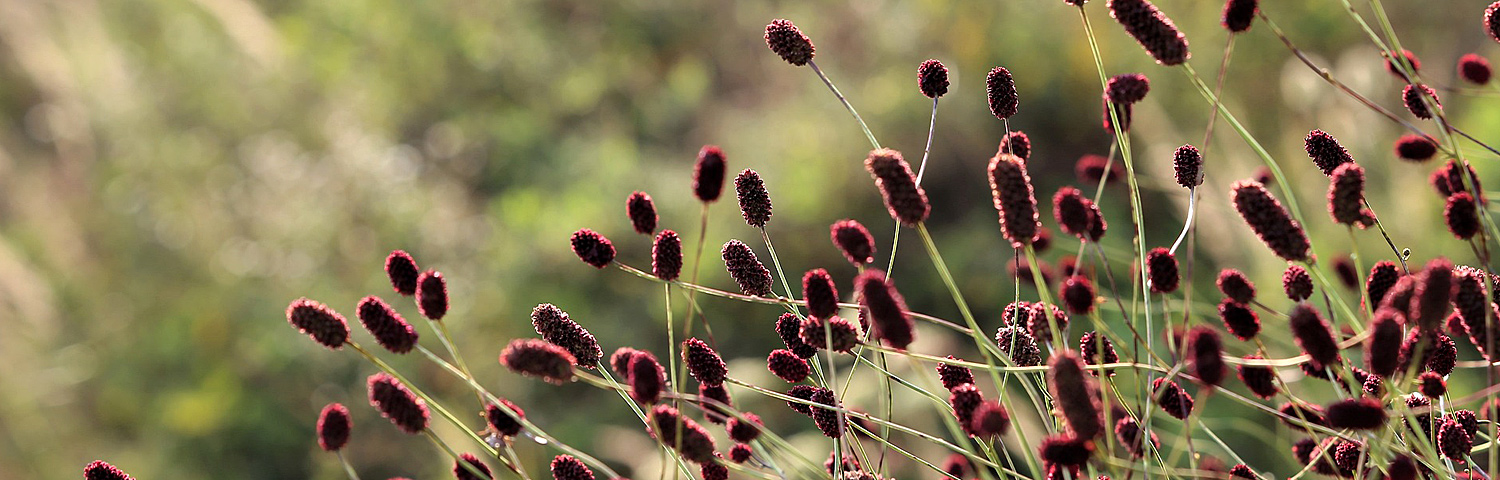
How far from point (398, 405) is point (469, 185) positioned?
2.71m

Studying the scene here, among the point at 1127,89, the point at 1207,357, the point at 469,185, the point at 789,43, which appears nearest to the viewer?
the point at 1207,357

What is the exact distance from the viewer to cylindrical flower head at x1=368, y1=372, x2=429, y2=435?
47 cm

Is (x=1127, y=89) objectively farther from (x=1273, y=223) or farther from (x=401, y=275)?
(x=401, y=275)

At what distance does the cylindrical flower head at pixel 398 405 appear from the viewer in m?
0.47

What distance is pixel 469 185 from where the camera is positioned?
10.2ft

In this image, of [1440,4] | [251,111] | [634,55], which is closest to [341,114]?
[251,111]

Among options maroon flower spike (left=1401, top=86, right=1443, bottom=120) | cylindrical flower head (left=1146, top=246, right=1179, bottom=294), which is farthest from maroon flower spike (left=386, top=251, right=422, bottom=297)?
maroon flower spike (left=1401, top=86, right=1443, bottom=120)

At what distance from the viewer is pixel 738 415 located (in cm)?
46

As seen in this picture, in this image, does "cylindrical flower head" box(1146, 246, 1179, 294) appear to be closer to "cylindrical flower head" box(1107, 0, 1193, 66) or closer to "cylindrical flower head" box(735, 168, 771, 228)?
"cylindrical flower head" box(1107, 0, 1193, 66)

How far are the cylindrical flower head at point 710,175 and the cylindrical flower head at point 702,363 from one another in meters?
0.09

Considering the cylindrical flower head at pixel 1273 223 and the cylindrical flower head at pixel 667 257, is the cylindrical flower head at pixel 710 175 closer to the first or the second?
the cylindrical flower head at pixel 667 257

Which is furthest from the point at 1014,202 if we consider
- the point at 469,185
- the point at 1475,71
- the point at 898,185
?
the point at 469,185

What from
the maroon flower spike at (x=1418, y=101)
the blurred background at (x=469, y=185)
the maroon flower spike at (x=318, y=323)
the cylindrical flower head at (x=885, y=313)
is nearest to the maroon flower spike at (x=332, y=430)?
the maroon flower spike at (x=318, y=323)

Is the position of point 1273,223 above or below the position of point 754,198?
below
